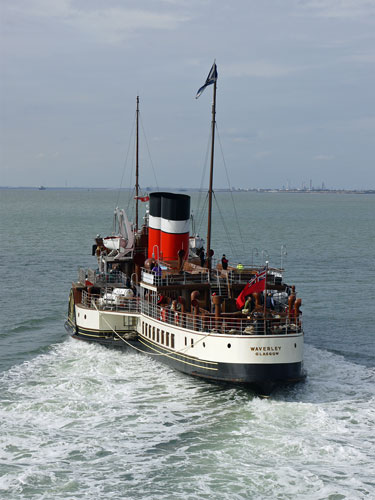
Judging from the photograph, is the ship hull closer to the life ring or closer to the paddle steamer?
the paddle steamer

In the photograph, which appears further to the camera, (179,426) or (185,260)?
(185,260)

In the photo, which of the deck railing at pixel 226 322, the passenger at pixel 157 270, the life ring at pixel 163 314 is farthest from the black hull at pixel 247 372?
the passenger at pixel 157 270

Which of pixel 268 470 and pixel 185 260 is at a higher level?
pixel 185 260

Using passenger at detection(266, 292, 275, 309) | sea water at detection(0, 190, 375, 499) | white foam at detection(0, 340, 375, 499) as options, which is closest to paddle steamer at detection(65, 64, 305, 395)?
passenger at detection(266, 292, 275, 309)

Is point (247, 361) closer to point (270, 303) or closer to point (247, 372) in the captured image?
point (247, 372)

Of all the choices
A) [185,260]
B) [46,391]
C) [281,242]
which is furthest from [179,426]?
[281,242]

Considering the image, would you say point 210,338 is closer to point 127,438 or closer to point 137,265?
point 127,438

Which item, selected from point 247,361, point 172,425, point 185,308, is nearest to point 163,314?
point 185,308

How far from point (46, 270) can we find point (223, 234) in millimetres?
55096

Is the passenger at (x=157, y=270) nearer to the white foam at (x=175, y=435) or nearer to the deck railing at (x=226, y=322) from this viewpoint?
the deck railing at (x=226, y=322)

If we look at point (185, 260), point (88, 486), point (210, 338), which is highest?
point (185, 260)

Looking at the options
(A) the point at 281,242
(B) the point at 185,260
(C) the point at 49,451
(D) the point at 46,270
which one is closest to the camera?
(C) the point at 49,451

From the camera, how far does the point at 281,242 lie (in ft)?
323

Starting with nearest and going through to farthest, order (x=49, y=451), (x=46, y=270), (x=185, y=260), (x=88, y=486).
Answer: (x=88, y=486) < (x=49, y=451) < (x=185, y=260) < (x=46, y=270)
